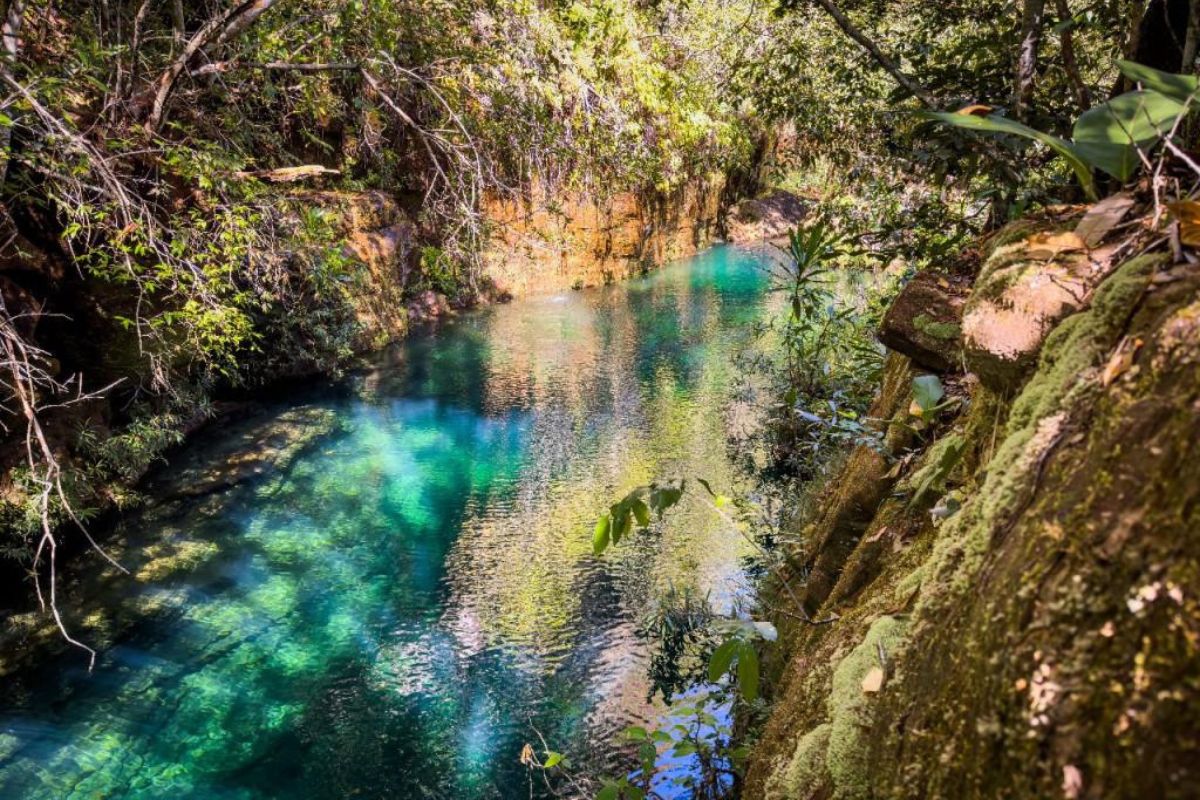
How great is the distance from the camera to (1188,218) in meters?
1.29

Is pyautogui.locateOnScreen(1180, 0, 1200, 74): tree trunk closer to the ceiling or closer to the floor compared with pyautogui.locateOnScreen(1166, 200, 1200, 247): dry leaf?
closer to the ceiling

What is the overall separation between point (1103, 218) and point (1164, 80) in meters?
0.30

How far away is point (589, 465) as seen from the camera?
27.6 feet

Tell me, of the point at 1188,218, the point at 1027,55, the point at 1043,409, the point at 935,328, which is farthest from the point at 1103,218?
the point at 1027,55

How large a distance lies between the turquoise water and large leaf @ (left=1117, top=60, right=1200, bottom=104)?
405cm

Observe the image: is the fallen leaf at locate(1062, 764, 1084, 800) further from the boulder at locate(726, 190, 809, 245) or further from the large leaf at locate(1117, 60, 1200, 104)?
the boulder at locate(726, 190, 809, 245)

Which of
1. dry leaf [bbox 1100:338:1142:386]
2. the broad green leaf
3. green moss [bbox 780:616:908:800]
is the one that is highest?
dry leaf [bbox 1100:338:1142:386]

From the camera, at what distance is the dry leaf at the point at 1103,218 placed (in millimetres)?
1614

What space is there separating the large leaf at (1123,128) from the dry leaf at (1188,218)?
0.17m

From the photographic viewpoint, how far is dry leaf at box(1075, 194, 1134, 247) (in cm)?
161

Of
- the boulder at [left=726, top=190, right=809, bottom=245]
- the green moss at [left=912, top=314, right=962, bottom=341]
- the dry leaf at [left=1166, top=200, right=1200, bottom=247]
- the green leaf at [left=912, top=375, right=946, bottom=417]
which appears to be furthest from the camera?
the boulder at [left=726, top=190, right=809, bottom=245]

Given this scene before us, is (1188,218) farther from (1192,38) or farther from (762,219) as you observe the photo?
(762,219)

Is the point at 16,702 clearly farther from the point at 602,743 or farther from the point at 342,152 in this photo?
the point at 342,152

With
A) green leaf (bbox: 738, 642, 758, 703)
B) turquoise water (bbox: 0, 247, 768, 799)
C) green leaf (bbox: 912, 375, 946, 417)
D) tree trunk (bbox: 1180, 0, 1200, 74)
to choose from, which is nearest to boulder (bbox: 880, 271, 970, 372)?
green leaf (bbox: 912, 375, 946, 417)
